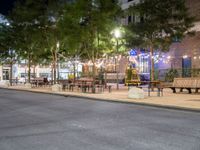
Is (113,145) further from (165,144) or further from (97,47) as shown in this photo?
(97,47)

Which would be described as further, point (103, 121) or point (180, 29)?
point (180, 29)

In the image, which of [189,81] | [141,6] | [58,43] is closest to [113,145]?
[189,81]

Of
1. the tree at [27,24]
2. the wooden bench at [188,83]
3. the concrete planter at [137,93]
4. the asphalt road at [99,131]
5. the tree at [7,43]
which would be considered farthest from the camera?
the tree at [7,43]

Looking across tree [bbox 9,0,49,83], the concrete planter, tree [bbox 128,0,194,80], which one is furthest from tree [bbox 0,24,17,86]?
the concrete planter

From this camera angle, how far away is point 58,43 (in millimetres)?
38469

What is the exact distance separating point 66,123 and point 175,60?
33.7m

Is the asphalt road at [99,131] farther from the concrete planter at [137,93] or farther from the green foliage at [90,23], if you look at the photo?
the green foliage at [90,23]

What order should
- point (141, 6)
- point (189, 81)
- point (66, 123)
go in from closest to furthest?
point (66, 123) < point (189, 81) < point (141, 6)

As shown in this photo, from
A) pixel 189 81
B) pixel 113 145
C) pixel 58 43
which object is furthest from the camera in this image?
pixel 58 43

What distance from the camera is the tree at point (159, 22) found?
28.2m

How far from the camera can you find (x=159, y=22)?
28344mm

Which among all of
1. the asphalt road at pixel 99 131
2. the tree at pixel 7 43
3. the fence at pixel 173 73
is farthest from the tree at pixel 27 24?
the asphalt road at pixel 99 131

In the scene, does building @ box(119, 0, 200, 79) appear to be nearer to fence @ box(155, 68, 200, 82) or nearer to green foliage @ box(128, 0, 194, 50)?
fence @ box(155, 68, 200, 82)

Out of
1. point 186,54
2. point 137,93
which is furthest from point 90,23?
point 186,54
